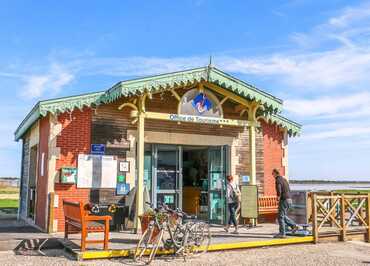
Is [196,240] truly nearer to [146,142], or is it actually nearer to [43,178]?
[146,142]

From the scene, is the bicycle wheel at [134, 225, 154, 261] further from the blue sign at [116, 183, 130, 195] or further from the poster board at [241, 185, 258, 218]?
the poster board at [241, 185, 258, 218]

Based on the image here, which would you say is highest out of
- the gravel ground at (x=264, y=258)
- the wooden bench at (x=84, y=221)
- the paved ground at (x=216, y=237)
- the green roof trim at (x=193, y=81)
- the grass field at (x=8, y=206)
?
the green roof trim at (x=193, y=81)

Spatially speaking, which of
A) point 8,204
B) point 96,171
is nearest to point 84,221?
point 96,171

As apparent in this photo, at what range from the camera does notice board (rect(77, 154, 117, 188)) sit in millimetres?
10750

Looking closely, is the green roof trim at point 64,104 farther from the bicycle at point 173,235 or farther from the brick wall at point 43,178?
the bicycle at point 173,235

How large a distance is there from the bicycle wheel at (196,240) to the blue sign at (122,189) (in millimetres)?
3196

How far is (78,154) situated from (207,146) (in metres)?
3.76

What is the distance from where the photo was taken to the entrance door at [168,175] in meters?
12.0

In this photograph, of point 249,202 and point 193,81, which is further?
point 249,202

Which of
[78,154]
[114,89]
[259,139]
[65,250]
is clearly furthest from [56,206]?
[259,139]

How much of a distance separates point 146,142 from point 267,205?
4101 mm

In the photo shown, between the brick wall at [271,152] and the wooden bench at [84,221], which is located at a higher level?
the brick wall at [271,152]

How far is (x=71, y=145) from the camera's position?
10703 mm

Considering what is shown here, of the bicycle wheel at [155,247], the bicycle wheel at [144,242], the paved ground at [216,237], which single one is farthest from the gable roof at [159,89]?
the bicycle wheel at [155,247]
